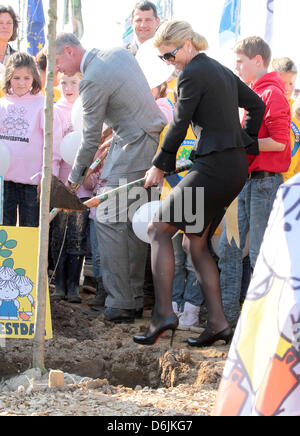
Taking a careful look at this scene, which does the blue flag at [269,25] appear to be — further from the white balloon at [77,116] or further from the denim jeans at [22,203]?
the denim jeans at [22,203]

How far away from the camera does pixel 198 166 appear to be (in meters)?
4.00

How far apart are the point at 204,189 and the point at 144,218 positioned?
3.22ft

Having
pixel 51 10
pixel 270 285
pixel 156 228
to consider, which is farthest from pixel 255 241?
pixel 270 285

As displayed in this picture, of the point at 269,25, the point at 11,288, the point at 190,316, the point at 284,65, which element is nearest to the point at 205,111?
the point at 11,288

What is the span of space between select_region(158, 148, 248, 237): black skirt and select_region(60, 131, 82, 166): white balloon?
1815mm

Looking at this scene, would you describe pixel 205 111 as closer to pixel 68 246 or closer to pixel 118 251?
pixel 118 251

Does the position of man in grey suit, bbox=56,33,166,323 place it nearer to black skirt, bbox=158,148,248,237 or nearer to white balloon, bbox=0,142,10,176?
white balloon, bbox=0,142,10,176

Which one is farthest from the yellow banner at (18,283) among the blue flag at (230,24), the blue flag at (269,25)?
the blue flag at (230,24)

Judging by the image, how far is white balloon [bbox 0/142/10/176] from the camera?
548cm

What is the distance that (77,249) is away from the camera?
5.96 metres

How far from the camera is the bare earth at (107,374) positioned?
297 cm

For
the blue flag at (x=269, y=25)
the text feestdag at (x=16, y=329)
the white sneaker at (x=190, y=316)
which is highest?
the blue flag at (x=269, y=25)

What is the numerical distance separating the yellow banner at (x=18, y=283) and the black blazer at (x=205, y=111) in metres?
1.09

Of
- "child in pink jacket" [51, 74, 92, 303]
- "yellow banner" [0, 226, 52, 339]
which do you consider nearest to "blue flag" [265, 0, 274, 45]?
"child in pink jacket" [51, 74, 92, 303]
